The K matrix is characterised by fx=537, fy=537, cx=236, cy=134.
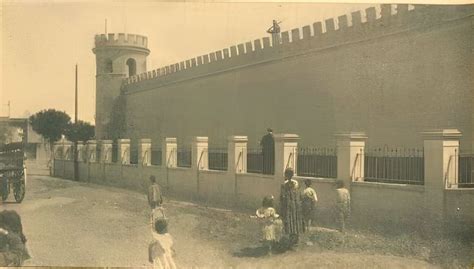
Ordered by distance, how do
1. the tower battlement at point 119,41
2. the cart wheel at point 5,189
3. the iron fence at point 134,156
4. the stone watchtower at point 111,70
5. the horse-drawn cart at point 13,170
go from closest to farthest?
the cart wheel at point 5,189, the horse-drawn cart at point 13,170, the iron fence at point 134,156, the tower battlement at point 119,41, the stone watchtower at point 111,70

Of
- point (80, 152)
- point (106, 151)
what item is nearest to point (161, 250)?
point (106, 151)

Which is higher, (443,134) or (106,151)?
(443,134)

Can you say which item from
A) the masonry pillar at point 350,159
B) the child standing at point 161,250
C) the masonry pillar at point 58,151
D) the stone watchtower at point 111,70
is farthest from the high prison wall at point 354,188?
the stone watchtower at point 111,70

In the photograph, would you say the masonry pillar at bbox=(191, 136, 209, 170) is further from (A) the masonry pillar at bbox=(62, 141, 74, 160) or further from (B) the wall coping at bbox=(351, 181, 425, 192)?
(A) the masonry pillar at bbox=(62, 141, 74, 160)

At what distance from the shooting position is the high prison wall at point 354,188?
7.59 metres

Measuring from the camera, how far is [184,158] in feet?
43.9

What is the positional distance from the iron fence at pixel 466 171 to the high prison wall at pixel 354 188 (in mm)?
361

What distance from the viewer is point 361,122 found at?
13.0m

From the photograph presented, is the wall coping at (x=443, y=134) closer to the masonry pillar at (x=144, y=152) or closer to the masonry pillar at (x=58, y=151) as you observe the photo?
the masonry pillar at (x=144, y=152)

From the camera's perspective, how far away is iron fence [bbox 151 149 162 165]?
46.6ft

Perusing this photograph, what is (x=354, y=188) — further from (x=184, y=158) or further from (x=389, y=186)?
(x=184, y=158)

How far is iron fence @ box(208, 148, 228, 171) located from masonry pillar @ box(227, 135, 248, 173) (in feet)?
1.73

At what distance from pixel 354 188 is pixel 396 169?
76 cm

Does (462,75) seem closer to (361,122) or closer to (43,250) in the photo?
(361,122)
